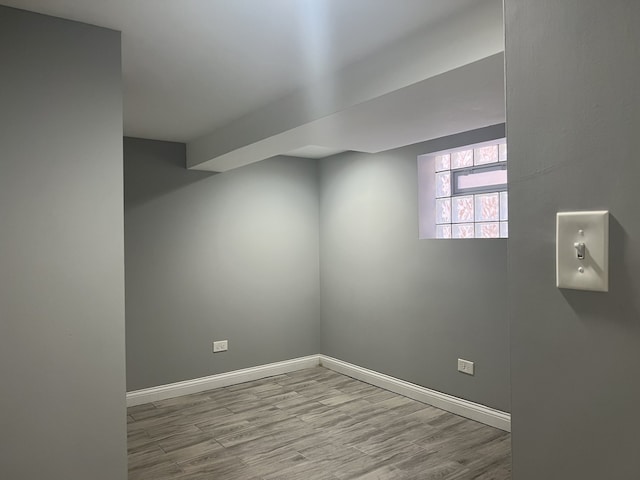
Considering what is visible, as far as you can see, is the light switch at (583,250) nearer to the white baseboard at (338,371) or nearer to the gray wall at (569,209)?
the gray wall at (569,209)

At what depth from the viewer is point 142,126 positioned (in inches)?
150

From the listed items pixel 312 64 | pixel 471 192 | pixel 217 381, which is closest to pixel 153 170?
pixel 217 381

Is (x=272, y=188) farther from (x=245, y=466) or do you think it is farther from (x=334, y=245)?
(x=245, y=466)

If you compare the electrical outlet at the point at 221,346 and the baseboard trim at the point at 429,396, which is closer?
the baseboard trim at the point at 429,396

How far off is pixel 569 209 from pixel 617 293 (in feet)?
0.49

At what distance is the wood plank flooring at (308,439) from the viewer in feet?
9.50

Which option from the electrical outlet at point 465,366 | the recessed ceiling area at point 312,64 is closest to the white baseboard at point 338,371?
the electrical outlet at point 465,366

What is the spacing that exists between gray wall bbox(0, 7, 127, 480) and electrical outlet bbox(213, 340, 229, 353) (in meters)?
2.53

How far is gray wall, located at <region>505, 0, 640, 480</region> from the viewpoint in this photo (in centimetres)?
67

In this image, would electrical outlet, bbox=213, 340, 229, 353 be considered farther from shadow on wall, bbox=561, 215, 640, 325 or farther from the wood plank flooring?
shadow on wall, bbox=561, 215, 640, 325

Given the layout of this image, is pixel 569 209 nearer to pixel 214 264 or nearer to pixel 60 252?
pixel 60 252

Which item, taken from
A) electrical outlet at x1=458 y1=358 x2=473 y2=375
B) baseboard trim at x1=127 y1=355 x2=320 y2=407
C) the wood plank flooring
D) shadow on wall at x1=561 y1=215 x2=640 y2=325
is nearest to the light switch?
shadow on wall at x1=561 y1=215 x2=640 y2=325

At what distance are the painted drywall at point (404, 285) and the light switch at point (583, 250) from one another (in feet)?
9.20

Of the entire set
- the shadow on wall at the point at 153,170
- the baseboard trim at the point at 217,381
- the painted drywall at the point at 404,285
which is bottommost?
the baseboard trim at the point at 217,381
